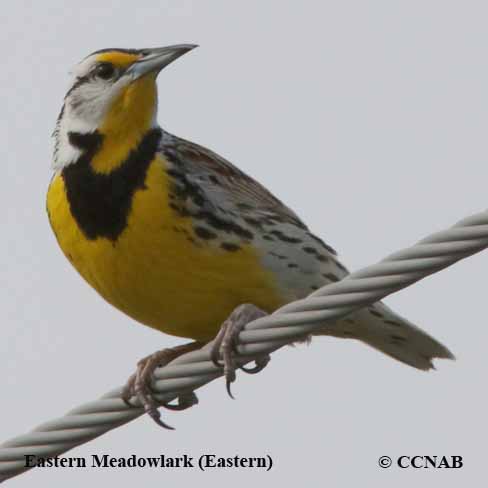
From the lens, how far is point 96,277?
5.81m

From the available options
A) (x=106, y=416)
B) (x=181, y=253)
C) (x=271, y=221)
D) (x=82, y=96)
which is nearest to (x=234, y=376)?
(x=106, y=416)

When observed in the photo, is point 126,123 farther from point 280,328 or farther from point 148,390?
point 280,328

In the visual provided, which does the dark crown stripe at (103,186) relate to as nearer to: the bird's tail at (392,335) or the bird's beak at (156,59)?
the bird's beak at (156,59)

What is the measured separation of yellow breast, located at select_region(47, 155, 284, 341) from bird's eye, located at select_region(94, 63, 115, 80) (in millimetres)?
460

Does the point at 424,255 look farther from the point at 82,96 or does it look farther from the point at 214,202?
the point at 82,96

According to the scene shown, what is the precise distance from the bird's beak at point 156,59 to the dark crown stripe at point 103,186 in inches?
9.5

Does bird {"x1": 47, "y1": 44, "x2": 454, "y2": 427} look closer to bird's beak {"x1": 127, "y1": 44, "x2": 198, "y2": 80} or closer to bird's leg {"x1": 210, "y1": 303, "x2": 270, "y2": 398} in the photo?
bird's beak {"x1": 127, "y1": 44, "x2": 198, "y2": 80}

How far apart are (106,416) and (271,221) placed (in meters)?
1.67

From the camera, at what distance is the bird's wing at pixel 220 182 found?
5910 millimetres

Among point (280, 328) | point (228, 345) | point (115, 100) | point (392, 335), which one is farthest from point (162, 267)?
point (280, 328)

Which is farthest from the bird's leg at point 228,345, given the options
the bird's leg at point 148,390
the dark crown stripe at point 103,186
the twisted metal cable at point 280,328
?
the dark crown stripe at point 103,186

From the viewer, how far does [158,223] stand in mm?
5680

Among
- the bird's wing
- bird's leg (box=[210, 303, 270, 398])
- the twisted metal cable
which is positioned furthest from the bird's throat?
the twisted metal cable

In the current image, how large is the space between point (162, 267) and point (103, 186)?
1.42 ft
